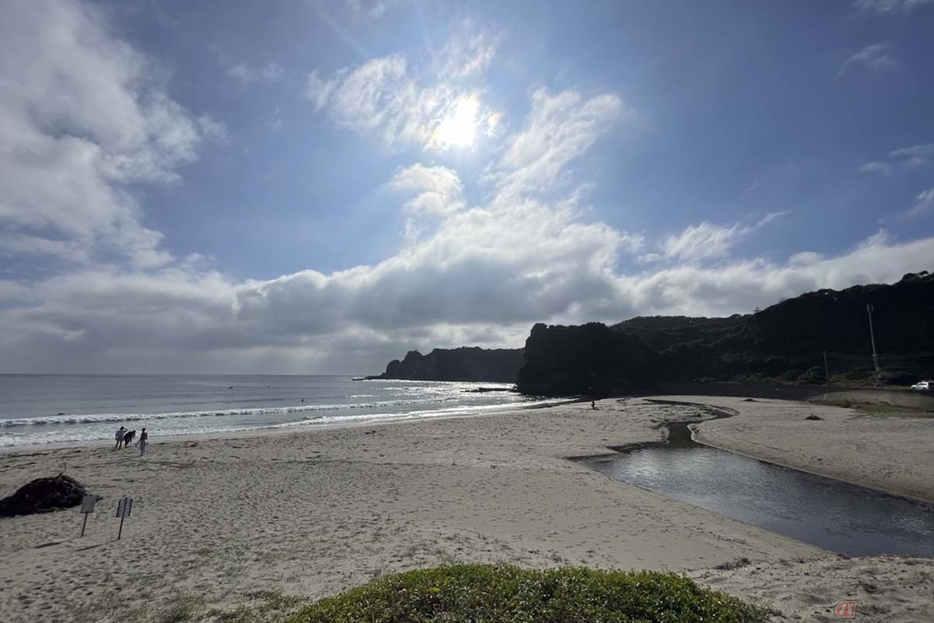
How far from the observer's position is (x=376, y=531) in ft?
36.6

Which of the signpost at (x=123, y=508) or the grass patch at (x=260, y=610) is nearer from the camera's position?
the grass patch at (x=260, y=610)

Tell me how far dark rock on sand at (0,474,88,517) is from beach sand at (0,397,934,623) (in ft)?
2.21

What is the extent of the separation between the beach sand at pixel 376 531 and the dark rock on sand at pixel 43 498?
672 millimetres

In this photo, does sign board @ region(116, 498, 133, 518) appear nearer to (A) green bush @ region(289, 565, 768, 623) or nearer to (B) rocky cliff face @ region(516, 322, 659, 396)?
Result: (A) green bush @ region(289, 565, 768, 623)

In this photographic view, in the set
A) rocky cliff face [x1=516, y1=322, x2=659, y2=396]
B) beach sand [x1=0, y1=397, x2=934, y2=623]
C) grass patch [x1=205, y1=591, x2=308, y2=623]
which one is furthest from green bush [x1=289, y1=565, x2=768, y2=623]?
rocky cliff face [x1=516, y1=322, x2=659, y2=396]

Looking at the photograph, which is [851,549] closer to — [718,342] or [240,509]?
[240,509]

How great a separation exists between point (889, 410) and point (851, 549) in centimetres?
3676

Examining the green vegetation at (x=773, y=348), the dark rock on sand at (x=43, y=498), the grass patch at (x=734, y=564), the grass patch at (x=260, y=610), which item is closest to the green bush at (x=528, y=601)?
the grass patch at (x=260, y=610)

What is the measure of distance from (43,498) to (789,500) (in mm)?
23870

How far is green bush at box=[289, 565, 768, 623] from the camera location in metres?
5.00

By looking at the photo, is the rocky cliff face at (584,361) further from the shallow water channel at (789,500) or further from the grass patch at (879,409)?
the shallow water channel at (789,500)

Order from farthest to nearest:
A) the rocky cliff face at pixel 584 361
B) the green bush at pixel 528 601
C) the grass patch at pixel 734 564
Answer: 1. the rocky cliff face at pixel 584 361
2. the grass patch at pixel 734 564
3. the green bush at pixel 528 601

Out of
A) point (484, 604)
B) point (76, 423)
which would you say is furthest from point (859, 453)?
point (76, 423)

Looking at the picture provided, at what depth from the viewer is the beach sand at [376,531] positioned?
25.1ft
